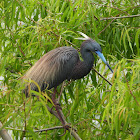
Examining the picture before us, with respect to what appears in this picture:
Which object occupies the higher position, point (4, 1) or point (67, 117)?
point (4, 1)

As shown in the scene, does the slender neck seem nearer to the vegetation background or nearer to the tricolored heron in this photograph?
the tricolored heron

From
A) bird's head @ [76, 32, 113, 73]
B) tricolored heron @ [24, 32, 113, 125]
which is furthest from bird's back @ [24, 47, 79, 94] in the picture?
bird's head @ [76, 32, 113, 73]

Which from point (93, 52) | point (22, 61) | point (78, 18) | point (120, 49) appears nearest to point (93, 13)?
point (78, 18)

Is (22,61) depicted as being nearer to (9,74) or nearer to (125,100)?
(9,74)

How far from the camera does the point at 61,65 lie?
2.58 m

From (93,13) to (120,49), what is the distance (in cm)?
49

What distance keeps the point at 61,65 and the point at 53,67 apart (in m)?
0.07

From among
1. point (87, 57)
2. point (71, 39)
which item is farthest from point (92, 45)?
point (71, 39)

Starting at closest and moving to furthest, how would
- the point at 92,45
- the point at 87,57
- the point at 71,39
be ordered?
the point at 92,45 → the point at 87,57 → the point at 71,39

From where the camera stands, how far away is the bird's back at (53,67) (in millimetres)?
2508

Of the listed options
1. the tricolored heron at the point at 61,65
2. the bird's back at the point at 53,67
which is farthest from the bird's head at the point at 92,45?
the bird's back at the point at 53,67

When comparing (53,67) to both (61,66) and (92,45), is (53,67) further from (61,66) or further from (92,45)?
(92,45)

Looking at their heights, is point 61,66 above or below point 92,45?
below

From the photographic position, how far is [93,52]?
8.53 feet
